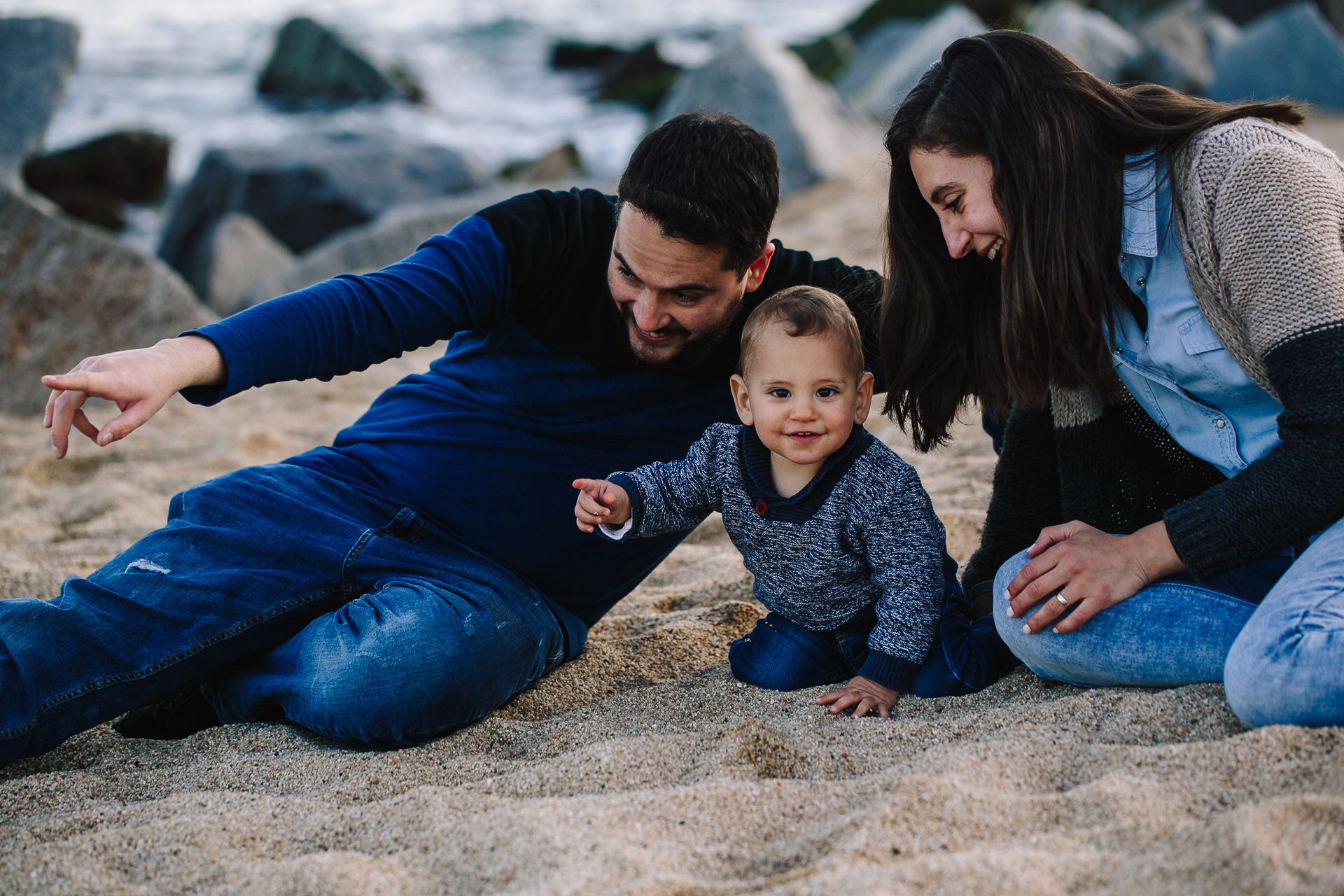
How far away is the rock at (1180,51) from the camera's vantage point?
10.7m

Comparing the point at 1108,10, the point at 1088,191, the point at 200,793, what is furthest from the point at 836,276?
the point at 1108,10

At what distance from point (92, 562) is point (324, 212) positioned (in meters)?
6.06

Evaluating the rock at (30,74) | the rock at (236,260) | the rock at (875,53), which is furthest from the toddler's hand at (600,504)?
the rock at (875,53)

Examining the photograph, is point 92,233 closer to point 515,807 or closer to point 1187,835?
point 515,807

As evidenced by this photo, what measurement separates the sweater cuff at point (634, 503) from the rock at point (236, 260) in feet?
17.4

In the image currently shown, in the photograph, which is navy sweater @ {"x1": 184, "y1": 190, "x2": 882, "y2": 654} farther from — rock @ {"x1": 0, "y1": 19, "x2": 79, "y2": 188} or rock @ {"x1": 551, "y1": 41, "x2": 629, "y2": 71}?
rock @ {"x1": 551, "y1": 41, "x2": 629, "y2": 71}

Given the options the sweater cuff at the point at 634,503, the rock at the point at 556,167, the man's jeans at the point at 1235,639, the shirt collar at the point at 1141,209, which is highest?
the rock at the point at 556,167

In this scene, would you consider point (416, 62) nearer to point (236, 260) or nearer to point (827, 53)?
point (827, 53)

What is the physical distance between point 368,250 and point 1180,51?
8544 millimetres

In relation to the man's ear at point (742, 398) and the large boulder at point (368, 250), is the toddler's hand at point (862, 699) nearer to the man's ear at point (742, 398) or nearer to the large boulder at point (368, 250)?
the man's ear at point (742, 398)

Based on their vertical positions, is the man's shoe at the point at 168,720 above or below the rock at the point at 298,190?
below

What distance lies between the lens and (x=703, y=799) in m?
1.76

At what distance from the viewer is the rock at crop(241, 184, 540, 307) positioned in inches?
260

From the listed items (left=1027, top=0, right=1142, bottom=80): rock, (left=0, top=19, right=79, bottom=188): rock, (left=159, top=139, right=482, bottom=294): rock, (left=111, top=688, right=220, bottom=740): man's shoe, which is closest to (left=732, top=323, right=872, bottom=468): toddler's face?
(left=111, top=688, right=220, bottom=740): man's shoe
